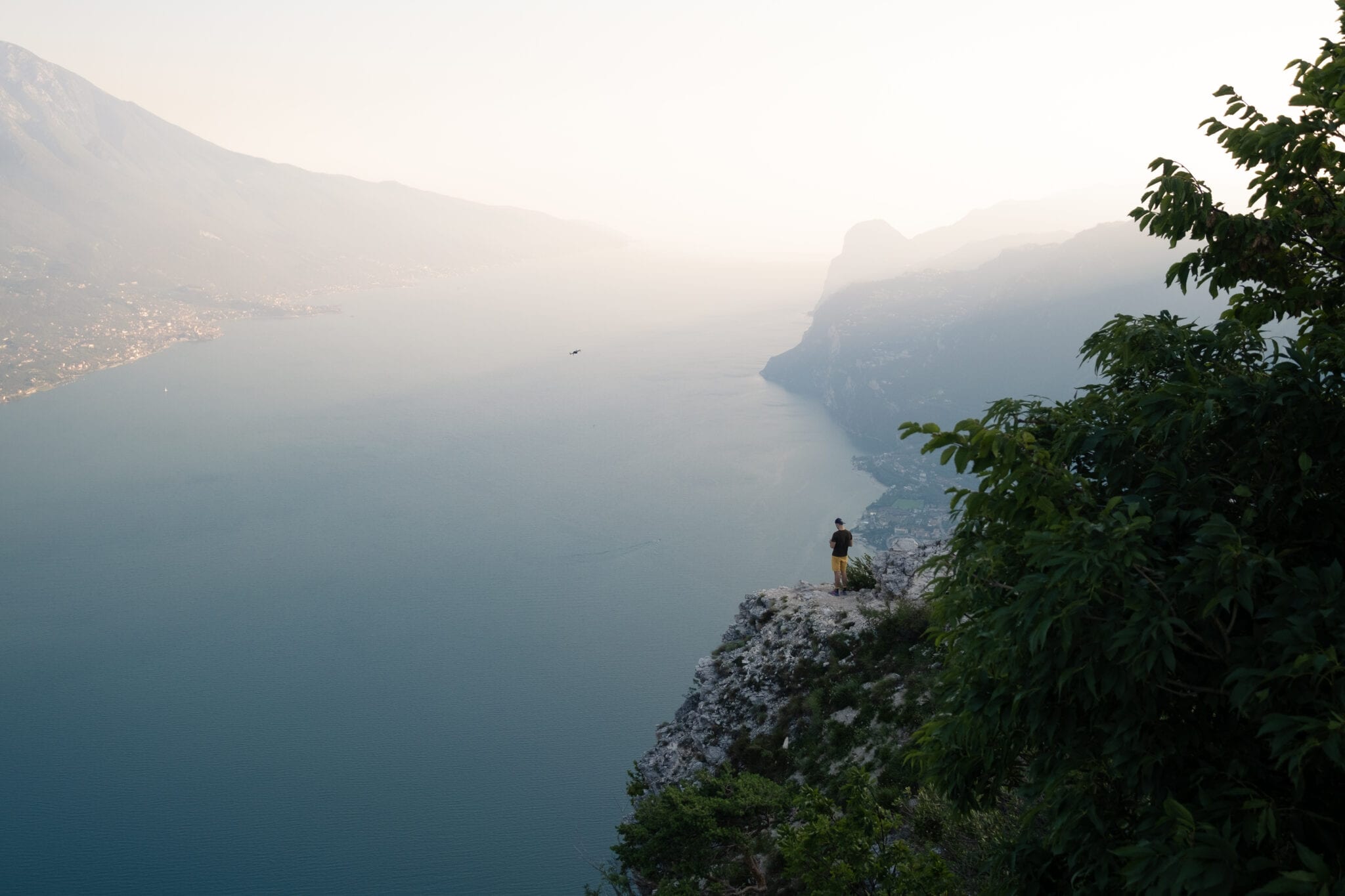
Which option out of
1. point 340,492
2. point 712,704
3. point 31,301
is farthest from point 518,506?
point 31,301

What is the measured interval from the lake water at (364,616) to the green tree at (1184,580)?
36.9 metres

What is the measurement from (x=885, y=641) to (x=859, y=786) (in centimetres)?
718

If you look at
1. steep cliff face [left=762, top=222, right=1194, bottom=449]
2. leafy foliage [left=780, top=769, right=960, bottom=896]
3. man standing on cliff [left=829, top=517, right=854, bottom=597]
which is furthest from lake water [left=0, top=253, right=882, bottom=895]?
leafy foliage [left=780, top=769, right=960, bottom=896]

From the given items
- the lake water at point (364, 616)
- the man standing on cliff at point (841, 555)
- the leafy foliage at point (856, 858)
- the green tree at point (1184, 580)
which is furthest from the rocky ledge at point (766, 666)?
the lake water at point (364, 616)

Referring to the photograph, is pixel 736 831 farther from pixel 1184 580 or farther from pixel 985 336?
pixel 985 336

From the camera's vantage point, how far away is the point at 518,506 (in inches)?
3137

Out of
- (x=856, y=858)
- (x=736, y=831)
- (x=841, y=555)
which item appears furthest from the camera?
(x=841, y=555)

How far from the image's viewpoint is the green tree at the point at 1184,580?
10.2 feet

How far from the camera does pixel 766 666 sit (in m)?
16.5

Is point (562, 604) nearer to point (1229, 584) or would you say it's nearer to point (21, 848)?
point (21, 848)

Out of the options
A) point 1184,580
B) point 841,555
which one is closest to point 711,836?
point 1184,580

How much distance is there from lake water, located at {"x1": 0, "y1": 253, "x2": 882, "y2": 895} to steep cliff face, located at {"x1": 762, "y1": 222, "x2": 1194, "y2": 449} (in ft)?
37.2

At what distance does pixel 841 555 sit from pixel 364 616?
172ft

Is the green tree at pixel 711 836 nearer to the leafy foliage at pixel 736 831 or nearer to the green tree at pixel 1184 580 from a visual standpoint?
the leafy foliage at pixel 736 831
